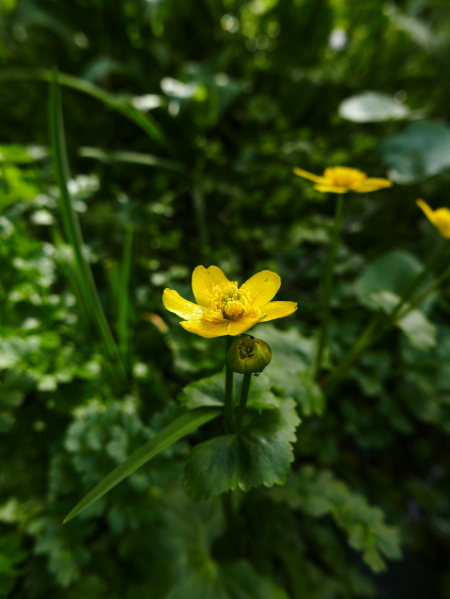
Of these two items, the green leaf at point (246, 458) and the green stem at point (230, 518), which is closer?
the green leaf at point (246, 458)

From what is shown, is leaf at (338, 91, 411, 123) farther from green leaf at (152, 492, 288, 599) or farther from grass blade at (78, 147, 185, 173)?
green leaf at (152, 492, 288, 599)

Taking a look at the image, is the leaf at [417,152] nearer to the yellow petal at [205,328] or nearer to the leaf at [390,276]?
the leaf at [390,276]

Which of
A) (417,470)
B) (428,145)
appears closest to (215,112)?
(428,145)

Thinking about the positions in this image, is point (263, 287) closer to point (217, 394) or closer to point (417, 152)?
point (217, 394)

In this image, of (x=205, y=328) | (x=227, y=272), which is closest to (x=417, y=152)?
(x=227, y=272)

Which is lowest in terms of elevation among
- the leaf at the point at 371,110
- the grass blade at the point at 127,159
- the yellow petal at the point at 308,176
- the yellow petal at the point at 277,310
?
the grass blade at the point at 127,159

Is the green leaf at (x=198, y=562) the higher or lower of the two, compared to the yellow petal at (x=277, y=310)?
lower


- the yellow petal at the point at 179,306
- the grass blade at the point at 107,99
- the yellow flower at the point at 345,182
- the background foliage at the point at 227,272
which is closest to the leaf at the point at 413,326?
the background foliage at the point at 227,272

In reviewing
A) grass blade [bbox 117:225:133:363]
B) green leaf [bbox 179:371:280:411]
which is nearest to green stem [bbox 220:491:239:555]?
green leaf [bbox 179:371:280:411]
